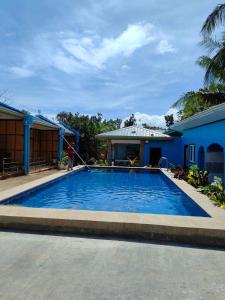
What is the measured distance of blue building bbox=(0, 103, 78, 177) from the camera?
699 inches

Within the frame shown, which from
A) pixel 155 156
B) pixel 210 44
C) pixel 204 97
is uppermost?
pixel 210 44

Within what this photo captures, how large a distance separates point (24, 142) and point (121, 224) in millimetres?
12396

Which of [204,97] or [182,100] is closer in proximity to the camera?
[204,97]

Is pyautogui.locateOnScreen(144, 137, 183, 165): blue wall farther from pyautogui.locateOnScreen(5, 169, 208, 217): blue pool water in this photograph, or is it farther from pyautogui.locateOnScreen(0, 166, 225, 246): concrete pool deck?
pyautogui.locateOnScreen(0, 166, 225, 246): concrete pool deck

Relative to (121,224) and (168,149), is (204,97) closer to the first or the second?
(168,149)

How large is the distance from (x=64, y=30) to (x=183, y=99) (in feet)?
39.7

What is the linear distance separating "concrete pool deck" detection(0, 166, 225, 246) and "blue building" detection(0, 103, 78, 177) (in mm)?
8354

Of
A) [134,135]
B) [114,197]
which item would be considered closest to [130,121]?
[134,135]

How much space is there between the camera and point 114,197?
13.5 meters

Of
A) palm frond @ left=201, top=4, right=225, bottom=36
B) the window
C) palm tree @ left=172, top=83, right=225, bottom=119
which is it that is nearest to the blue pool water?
the window

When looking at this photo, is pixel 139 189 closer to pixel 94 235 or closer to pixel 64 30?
pixel 64 30

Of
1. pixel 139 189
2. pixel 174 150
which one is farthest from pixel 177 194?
pixel 174 150

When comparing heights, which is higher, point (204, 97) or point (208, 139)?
point (204, 97)

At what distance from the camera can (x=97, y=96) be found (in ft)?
99.0
